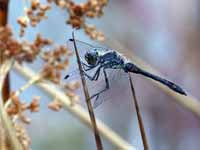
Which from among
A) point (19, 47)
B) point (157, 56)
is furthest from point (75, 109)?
point (157, 56)

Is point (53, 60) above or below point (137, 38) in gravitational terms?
below

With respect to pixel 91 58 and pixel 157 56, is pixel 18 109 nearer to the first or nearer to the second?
pixel 91 58

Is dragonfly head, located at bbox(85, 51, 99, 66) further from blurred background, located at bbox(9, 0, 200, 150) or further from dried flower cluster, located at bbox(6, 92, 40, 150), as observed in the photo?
blurred background, located at bbox(9, 0, 200, 150)

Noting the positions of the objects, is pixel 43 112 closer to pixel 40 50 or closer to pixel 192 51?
pixel 192 51

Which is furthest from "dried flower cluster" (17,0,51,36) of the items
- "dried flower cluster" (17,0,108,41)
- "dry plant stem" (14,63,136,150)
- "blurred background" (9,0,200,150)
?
"blurred background" (9,0,200,150)

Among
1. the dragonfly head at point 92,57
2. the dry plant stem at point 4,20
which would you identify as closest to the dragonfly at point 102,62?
the dragonfly head at point 92,57

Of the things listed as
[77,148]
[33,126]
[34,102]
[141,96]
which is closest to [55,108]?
[34,102]
